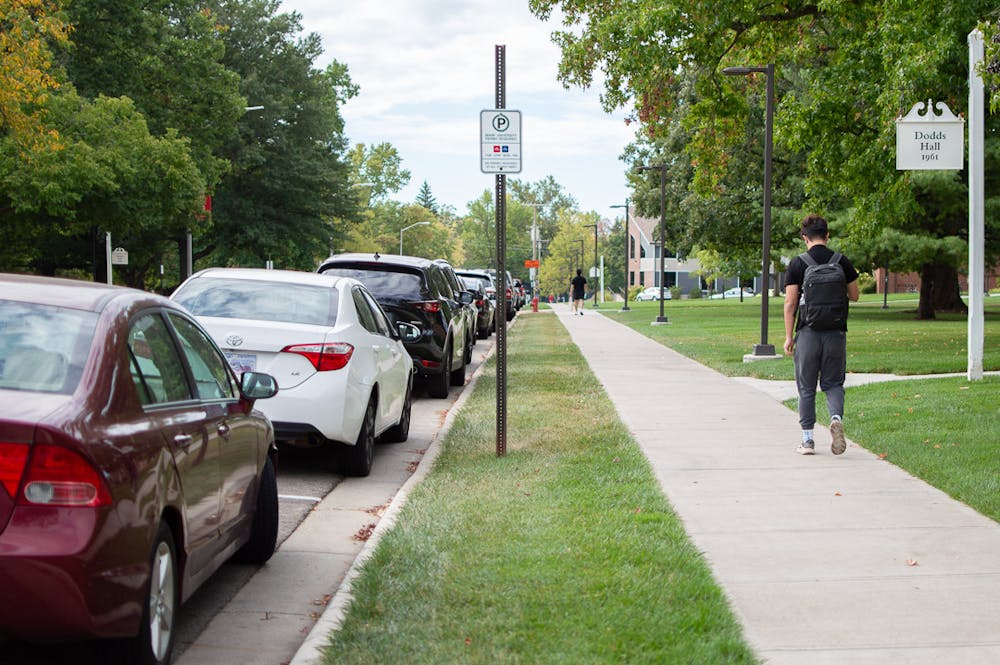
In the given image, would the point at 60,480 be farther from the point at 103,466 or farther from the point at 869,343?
the point at 869,343

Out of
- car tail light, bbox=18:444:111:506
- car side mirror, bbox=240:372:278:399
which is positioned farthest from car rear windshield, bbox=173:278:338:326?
car tail light, bbox=18:444:111:506

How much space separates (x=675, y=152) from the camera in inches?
1791

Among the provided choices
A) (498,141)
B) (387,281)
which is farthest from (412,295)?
(498,141)

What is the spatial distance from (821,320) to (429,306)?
246 inches

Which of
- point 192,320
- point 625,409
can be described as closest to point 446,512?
point 192,320

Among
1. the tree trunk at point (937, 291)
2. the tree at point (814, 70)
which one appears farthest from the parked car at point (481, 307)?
the tree trunk at point (937, 291)

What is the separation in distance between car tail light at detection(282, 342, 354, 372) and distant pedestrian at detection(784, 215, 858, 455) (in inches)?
142

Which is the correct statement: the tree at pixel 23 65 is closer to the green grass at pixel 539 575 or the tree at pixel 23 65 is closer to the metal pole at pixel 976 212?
the metal pole at pixel 976 212

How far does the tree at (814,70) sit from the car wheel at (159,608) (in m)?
14.5

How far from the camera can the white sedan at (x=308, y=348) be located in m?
9.02

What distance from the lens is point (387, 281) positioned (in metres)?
15.1

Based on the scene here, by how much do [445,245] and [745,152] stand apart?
101 m

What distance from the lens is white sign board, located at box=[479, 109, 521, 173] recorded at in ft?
32.9

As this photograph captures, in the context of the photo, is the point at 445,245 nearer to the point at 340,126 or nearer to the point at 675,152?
the point at 340,126
